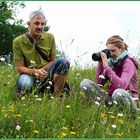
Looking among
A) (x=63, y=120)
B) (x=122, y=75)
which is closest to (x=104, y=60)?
(x=122, y=75)

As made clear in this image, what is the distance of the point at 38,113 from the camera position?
191 inches

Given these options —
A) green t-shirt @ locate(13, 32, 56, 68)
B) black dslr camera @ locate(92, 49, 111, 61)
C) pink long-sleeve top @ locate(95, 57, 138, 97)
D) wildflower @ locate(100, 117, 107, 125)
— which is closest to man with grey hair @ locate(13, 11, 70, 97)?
green t-shirt @ locate(13, 32, 56, 68)

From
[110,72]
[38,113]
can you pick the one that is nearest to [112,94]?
[110,72]

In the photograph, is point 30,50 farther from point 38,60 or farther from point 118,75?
point 118,75

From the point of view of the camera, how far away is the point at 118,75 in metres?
6.00

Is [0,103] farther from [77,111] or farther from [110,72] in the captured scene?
[110,72]

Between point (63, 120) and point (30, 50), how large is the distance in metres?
1.54

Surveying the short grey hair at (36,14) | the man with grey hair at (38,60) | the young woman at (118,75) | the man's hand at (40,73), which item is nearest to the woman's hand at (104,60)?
the young woman at (118,75)

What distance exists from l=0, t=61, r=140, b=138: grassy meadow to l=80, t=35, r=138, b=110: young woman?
0.14 metres

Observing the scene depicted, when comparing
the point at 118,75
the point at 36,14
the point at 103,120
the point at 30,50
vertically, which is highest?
the point at 36,14

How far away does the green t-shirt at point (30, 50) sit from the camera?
244 inches

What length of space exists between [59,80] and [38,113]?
3.73 feet

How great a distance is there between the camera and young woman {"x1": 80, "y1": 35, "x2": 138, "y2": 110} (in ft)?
18.6

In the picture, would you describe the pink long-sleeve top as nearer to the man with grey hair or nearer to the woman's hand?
the woman's hand
